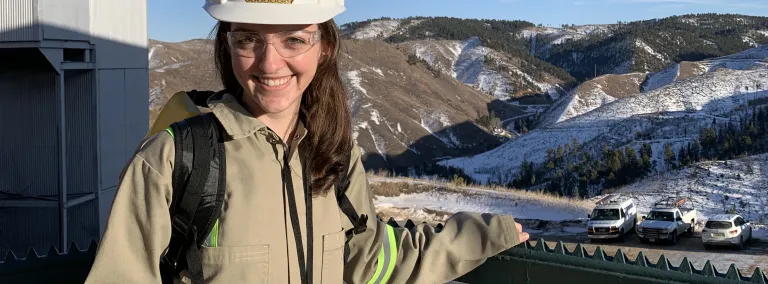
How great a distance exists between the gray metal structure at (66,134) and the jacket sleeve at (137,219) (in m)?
14.5

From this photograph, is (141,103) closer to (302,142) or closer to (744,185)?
(302,142)

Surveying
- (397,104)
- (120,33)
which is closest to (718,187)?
(120,33)

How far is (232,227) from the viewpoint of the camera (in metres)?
2.27

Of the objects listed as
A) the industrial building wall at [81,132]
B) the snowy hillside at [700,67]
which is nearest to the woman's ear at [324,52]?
the industrial building wall at [81,132]

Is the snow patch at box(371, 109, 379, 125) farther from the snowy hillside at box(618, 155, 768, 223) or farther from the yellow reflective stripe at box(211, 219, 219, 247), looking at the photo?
the yellow reflective stripe at box(211, 219, 219, 247)

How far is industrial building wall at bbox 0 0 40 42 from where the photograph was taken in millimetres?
14586

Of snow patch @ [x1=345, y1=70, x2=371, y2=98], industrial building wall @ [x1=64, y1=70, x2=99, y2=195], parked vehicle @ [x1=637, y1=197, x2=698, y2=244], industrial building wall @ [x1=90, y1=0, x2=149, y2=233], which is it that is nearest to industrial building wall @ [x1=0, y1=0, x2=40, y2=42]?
industrial building wall @ [x1=90, y1=0, x2=149, y2=233]

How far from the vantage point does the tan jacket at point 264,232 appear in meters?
2.10

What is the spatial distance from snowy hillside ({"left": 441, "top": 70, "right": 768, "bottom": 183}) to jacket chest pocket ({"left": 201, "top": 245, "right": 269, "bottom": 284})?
213ft

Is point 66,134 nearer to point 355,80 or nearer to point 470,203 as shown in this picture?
point 470,203

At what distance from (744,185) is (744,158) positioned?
22.0 ft

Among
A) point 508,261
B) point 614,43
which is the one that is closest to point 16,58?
Answer: point 508,261

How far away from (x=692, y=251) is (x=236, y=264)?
24.1m

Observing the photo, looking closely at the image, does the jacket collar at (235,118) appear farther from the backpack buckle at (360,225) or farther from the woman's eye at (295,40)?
the backpack buckle at (360,225)
